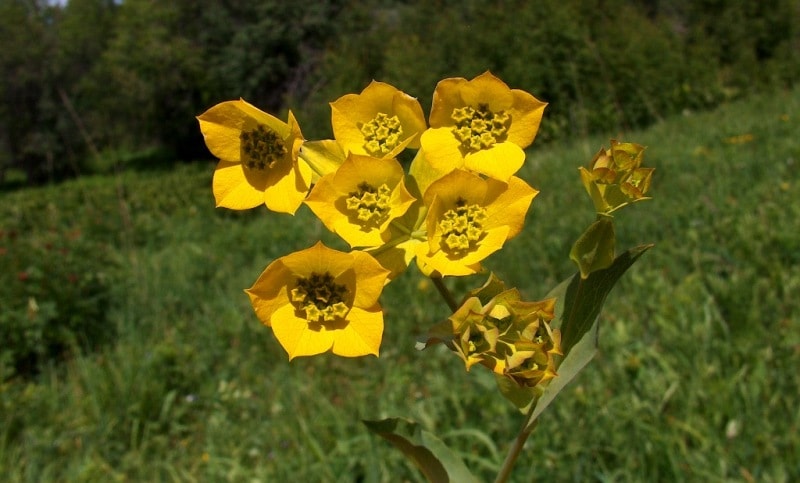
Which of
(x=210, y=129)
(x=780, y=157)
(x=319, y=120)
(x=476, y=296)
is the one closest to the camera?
(x=476, y=296)

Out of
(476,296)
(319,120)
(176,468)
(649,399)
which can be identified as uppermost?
(476,296)

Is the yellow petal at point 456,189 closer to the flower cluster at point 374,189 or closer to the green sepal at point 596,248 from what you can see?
the flower cluster at point 374,189

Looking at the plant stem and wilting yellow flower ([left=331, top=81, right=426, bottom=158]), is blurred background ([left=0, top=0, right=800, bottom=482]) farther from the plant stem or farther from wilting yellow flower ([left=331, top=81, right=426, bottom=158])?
wilting yellow flower ([left=331, top=81, right=426, bottom=158])

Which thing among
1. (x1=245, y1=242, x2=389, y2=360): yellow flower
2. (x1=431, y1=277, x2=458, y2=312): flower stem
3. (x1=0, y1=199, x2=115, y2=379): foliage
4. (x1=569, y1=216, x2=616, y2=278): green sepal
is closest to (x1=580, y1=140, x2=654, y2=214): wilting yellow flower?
(x1=569, y1=216, x2=616, y2=278): green sepal

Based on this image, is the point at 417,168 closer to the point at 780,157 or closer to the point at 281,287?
the point at 281,287

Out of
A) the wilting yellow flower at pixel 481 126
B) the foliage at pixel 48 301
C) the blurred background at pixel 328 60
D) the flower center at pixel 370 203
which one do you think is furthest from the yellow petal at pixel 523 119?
the blurred background at pixel 328 60

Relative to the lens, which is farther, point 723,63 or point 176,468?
point 723,63

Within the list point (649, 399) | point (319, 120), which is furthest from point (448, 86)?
point (319, 120)

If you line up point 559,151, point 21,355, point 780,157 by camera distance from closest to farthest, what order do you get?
1. point 21,355
2. point 780,157
3. point 559,151

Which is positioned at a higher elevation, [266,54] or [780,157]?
[780,157]

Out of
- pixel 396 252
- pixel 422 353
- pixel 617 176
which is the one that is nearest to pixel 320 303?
pixel 396 252
